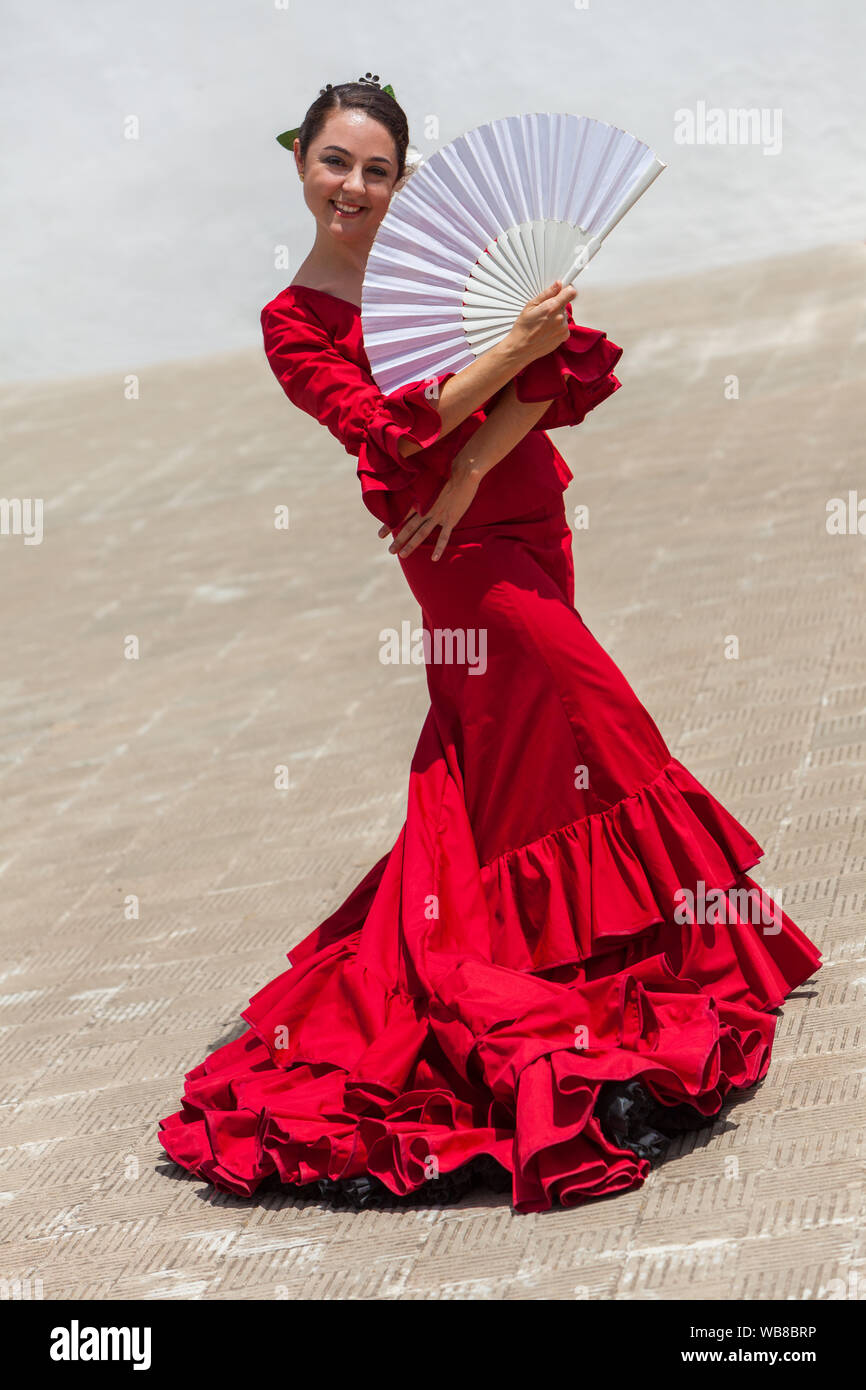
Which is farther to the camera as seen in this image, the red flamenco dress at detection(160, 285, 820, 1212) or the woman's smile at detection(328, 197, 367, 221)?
the woman's smile at detection(328, 197, 367, 221)

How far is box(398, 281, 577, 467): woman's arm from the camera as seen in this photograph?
9.31 ft

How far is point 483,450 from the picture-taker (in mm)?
Result: 2945

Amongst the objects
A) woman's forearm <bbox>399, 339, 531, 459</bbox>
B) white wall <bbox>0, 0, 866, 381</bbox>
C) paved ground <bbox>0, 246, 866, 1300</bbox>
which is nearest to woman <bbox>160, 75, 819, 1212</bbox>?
woman's forearm <bbox>399, 339, 531, 459</bbox>

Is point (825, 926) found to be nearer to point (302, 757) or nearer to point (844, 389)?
point (302, 757)

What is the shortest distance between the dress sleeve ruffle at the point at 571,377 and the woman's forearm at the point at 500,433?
0.8 inches

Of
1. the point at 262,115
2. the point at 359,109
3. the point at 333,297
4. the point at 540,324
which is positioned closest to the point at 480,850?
the point at 540,324

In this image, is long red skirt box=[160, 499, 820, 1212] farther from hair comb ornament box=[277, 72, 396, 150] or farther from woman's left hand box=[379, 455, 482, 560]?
hair comb ornament box=[277, 72, 396, 150]

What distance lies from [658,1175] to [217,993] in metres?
1.57

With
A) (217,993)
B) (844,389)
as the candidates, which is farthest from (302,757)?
(844,389)

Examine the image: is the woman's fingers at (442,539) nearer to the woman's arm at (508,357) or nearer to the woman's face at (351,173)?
the woman's arm at (508,357)

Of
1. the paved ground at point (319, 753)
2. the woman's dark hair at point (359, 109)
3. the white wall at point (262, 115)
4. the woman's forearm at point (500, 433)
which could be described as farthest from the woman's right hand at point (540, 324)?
the white wall at point (262, 115)

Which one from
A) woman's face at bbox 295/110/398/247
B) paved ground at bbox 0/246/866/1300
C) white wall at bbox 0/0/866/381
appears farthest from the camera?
white wall at bbox 0/0/866/381

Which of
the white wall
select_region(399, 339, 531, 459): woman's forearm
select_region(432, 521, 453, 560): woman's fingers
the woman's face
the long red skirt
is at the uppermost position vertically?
the white wall

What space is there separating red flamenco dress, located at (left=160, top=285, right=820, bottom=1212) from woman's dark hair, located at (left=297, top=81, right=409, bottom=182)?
0.31 m
